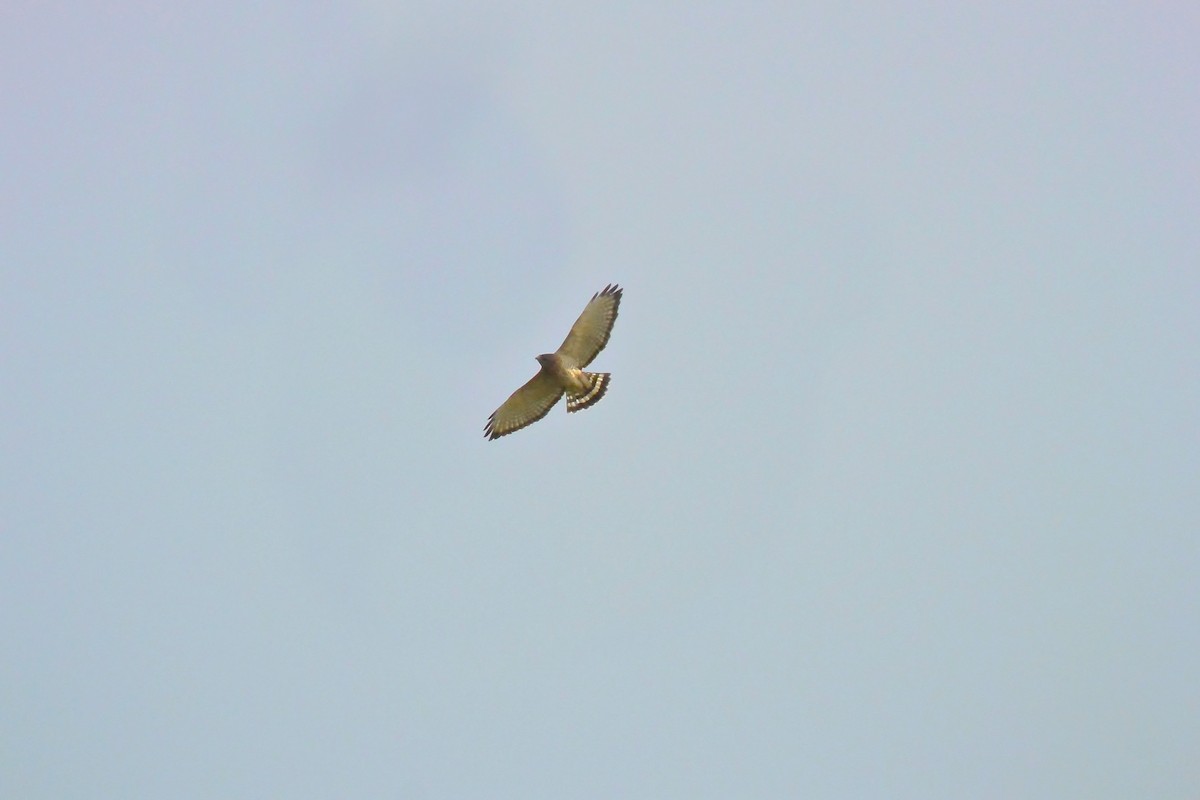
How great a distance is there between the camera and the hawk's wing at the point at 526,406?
82.0 feet

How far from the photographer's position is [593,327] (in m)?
24.4

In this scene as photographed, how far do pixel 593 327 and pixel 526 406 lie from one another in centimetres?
174

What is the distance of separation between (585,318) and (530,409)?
1894 millimetres

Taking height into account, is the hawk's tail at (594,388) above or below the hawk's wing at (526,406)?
below

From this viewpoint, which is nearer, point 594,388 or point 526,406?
point 594,388

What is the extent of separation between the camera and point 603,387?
81.7ft

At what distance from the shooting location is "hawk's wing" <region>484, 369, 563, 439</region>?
82.0 feet

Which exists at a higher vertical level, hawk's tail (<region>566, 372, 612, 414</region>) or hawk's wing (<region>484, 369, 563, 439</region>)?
hawk's wing (<region>484, 369, 563, 439</region>)

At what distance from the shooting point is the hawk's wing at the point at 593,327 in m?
24.3

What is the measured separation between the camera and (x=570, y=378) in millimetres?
24734

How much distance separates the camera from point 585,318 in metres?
24.3

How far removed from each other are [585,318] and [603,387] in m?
1.16

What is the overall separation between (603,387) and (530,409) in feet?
4.01

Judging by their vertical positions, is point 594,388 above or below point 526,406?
below
